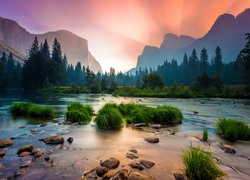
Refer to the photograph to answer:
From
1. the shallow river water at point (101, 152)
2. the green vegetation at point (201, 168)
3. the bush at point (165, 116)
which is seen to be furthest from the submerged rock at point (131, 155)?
the bush at point (165, 116)

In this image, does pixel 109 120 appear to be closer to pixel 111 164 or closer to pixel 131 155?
pixel 131 155

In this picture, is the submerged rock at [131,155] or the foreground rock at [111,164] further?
the submerged rock at [131,155]

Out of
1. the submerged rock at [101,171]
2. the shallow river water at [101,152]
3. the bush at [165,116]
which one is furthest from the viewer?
the bush at [165,116]

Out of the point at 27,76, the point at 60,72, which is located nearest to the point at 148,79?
the point at 60,72

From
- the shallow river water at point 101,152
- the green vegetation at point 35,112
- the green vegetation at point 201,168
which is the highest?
the green vegetation at point 35,112

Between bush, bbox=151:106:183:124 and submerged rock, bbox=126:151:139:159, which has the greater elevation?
bush, bbox=151:106:183:124

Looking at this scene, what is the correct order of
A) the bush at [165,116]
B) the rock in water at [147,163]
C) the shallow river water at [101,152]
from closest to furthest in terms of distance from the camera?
the shallow river water at [101,152], the rock in water at [147,163], the bush at [165,116]

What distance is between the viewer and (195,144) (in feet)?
41.1

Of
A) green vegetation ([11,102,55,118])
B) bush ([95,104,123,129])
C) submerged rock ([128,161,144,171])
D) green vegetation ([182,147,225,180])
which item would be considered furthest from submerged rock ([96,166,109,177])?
green vegetation ([11,102,55,118])

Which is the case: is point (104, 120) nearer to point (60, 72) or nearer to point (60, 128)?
point (60, 128)

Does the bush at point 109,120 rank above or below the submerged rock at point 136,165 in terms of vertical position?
above

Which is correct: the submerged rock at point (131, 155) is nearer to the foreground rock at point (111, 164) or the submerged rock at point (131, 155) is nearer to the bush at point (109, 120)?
the foreground rock at point (111, 164)

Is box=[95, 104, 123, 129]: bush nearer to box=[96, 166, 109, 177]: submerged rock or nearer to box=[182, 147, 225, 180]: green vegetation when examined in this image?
box=[96, 166, 109, 177]: submerged rock

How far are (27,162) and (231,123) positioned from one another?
1347 cm
